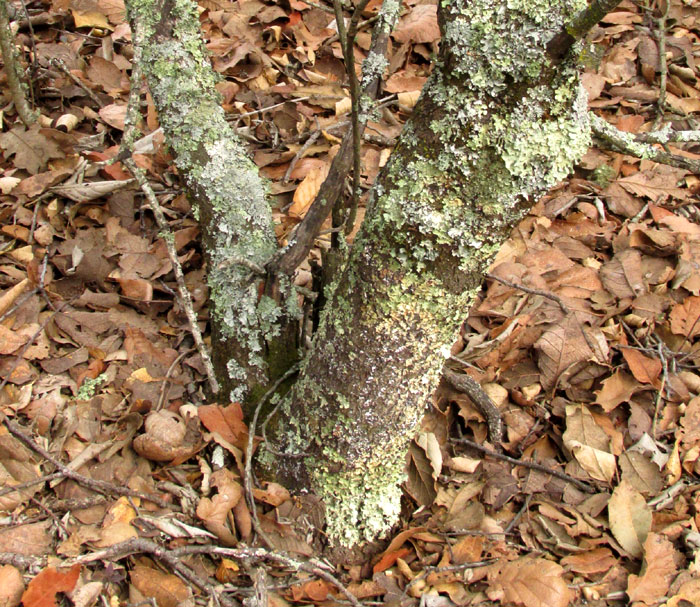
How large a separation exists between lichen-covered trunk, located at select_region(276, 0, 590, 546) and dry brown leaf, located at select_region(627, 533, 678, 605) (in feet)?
2.24

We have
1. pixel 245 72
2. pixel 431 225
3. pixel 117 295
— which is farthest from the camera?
pixel 245 72

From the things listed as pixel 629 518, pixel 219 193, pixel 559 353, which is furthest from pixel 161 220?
pixel 629 518

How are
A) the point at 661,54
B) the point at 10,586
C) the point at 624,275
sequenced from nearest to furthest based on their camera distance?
the point at 10,586 → the point at 624,275 → the point at 661,54

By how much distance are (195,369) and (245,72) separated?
146cm

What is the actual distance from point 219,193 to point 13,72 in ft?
3.72

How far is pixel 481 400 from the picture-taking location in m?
1.97

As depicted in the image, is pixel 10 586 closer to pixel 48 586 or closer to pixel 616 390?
pixel 48 586

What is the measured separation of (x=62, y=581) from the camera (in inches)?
59.1

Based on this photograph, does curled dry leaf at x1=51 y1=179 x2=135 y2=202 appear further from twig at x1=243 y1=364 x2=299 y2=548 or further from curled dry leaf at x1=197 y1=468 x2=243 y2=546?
curled dry leaf at x1=197 y1=468 x2=243 y2=546

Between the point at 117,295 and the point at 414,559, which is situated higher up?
the point at 117,295

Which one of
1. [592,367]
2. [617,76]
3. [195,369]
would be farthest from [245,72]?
[592,367]

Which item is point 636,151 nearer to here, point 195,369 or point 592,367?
point 592,367

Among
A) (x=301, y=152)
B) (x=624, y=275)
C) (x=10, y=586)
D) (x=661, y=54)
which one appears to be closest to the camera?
(x=10, y=586)

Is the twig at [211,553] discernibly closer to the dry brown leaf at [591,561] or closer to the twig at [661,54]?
the dry brown leaf at [591,561]
